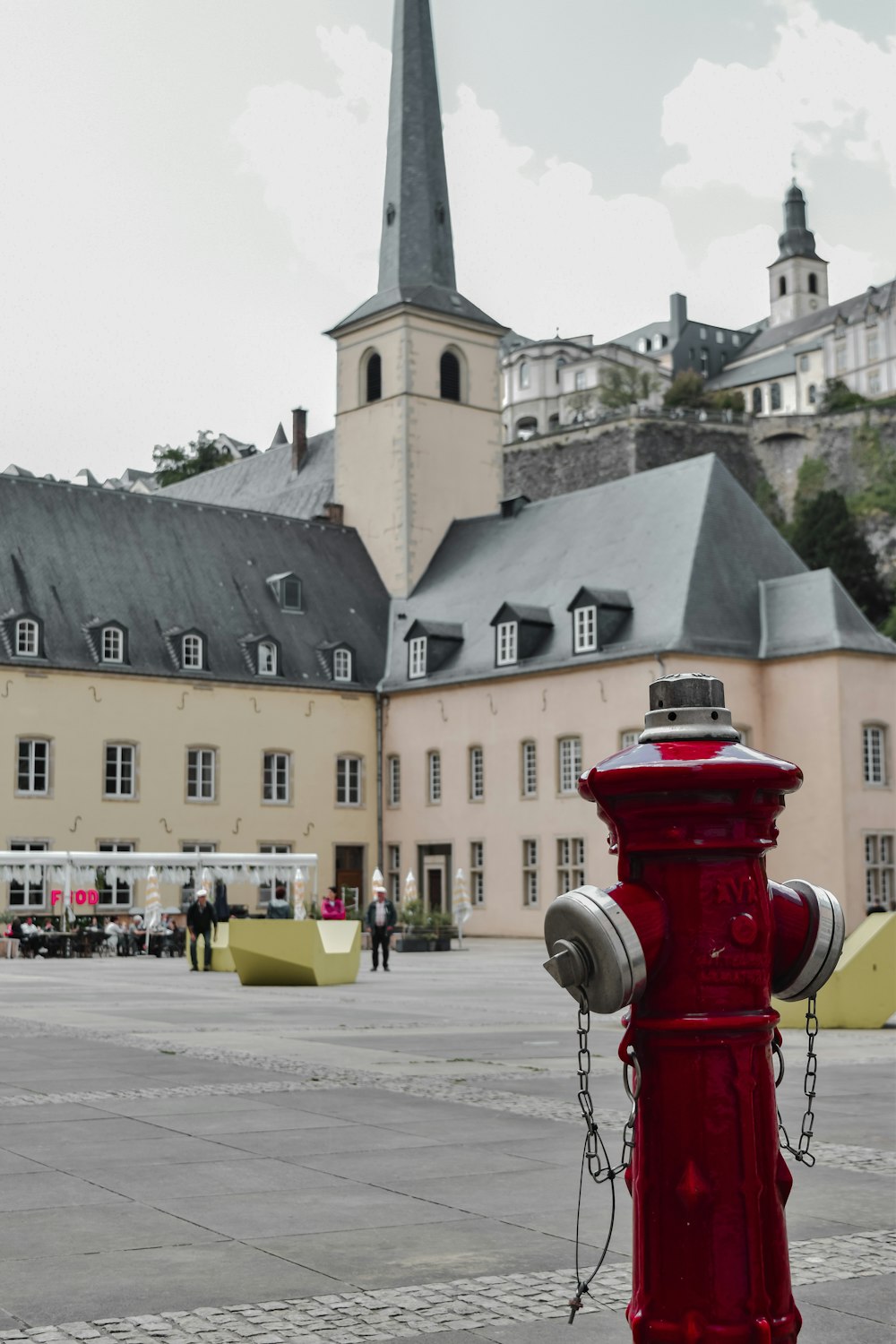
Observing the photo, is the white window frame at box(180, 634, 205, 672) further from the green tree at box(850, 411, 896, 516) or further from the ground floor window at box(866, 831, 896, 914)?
the green tree at box(850, 411, 896, 516)

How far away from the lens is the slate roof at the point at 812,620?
4478 centimetres

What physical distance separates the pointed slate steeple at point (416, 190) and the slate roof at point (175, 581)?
9.41m

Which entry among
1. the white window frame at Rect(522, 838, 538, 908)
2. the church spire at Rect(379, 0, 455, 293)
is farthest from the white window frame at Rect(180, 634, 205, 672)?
the church spire at Rect(379, 0, 455, 293)

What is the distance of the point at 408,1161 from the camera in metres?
8.34

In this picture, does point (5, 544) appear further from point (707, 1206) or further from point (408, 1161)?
point (707, 1206)

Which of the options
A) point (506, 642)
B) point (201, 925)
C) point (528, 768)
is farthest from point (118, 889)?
point (201, 925)

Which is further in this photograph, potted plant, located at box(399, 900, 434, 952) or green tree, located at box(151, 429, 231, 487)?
green tree, located at box(151, 429, 231, 487)

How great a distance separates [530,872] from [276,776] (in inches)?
341

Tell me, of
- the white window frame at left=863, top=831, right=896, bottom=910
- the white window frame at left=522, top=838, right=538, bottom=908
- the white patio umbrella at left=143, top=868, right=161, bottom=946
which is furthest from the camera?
the white window frame at left=522, top=838, right=538, bottom=908

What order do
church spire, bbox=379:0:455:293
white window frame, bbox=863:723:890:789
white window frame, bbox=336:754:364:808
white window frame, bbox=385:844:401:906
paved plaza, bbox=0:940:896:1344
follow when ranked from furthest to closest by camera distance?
church spire, bbox=379:0:455:293 → white window frame, bbox=385:844:401:906 → white window frame, bbox=336:754:364:808 → white window frame, bbox=863:723:890:789 → paved plaza, bbox=0:940:896:1344

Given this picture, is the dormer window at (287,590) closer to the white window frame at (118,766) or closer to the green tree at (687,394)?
the white window frame at (118,766)

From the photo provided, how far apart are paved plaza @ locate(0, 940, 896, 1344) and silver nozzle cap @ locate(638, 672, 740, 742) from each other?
2329 mm

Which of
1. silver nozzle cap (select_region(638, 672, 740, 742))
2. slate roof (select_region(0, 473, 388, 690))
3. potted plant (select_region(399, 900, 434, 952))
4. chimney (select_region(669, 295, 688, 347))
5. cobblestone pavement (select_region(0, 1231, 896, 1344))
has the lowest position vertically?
cobblestone pavement (select_region(0, 1231, 896, 1344))

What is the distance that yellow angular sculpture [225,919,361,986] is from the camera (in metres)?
25.0
